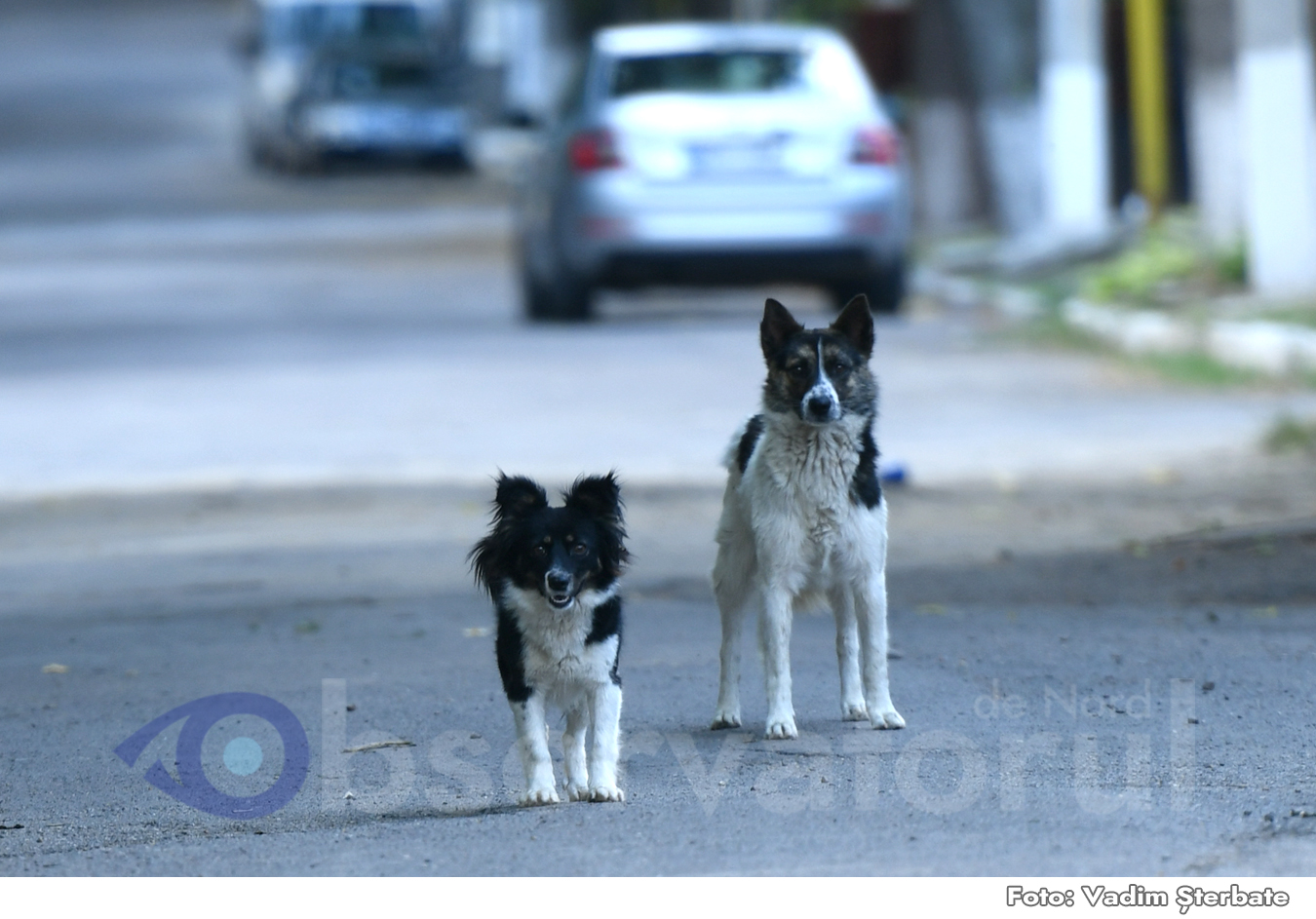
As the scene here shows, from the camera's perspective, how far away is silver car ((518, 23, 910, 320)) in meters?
16.6

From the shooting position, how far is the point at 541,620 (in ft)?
16.2

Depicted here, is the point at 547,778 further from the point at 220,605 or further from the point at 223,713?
the point at 220,605

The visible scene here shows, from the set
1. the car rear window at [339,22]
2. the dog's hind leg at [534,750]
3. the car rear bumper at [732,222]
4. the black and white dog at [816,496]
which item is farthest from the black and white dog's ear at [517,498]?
the car rear window at [339,22]

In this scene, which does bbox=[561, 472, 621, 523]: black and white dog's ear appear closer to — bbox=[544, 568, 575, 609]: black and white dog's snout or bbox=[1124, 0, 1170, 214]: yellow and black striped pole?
bbox=[544, 568, 575, 609]: black and white dog's snout

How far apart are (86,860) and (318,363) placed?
1147 centimetres

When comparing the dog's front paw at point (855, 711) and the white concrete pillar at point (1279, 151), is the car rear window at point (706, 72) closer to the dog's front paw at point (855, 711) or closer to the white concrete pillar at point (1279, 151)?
the white concrete pillar at point (1279, 151)

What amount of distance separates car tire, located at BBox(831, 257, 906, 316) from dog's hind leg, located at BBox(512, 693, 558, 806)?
483 inches

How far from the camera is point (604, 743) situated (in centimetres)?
504

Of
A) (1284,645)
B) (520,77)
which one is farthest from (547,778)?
(520,77)

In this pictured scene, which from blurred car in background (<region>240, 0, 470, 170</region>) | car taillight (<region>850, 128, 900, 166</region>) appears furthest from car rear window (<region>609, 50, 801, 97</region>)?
blurred car in background (<region>240, 0, 470, 170</region>)

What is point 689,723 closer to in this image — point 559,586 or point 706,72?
point 559,586

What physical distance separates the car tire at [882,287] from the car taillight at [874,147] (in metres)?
0.77

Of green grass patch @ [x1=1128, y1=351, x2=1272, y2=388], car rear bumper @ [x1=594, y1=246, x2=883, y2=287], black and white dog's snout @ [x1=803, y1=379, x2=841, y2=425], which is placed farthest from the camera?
car rear bumper @ [x1=594, y1=246, x2=883, y2=287]

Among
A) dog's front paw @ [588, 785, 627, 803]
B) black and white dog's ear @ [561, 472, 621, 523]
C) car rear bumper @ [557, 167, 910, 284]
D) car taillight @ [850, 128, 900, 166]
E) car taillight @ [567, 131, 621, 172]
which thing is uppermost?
black and white dog's ear @ [561, 472, 621, 523]
